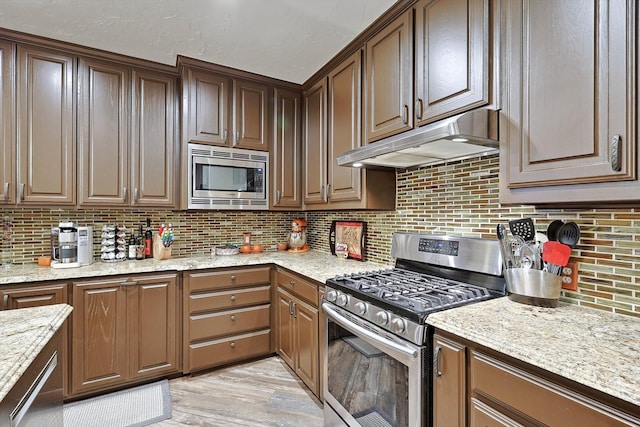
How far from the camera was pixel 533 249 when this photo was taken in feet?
4.42

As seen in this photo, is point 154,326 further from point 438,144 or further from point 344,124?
point 438,144

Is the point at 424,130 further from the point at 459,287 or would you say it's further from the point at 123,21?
the point at 123,21

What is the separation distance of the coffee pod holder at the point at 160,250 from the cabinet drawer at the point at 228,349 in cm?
76

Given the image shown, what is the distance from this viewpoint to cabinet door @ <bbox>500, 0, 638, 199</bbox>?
0.96 m

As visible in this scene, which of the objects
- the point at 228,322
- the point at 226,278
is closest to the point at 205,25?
the point at 226,278

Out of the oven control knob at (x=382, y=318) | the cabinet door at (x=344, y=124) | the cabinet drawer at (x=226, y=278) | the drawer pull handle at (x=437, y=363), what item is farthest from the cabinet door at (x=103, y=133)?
the drawer pull handle at (x=437, y=363)

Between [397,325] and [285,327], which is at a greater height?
[397,325]

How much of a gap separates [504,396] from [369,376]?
0.68 meters

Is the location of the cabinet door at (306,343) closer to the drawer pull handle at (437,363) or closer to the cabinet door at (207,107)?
the drawer pull handle at (437,363)

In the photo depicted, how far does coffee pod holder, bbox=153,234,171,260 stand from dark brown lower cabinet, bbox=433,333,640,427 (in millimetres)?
2239

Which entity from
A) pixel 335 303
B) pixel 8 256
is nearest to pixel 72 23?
pixel 8 256

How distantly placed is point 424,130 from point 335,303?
3.28ft

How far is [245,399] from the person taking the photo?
7.09 feet

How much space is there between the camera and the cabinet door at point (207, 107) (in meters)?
2.59
